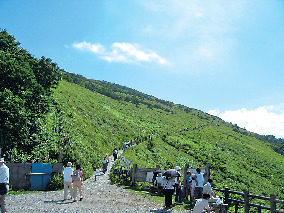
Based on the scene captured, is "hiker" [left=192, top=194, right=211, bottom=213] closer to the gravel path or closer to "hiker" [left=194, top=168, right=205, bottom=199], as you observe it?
the gravel path

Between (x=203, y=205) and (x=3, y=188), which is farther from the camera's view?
(x=3, y=188)

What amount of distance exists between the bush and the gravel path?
0.98 meters

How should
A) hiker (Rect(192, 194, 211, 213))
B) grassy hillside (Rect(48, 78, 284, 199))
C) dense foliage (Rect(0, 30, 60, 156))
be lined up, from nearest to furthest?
hiker (Rect(192, 194, 211, 213)) < dense foliage (Rect(0, 30, 60, 156)) < grassy hillside (Rect(48, 78, 284, 199))

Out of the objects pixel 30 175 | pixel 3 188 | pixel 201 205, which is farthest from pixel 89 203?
pixel 201 205

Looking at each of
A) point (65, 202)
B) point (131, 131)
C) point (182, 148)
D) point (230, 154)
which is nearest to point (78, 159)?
point (65, 202)

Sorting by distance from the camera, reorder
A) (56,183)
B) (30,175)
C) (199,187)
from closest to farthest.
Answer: (199,187)
(30,175)
(56,183)

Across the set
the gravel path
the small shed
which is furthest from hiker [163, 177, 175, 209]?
the small shed

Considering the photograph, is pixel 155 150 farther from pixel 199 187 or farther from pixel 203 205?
pixel 203 205

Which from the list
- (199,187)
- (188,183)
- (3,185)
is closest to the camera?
(3,185)

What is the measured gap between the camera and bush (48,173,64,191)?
18.2m

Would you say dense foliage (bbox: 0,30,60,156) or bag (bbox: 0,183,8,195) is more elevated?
dense foliage (bbox: 0,30,60,156)

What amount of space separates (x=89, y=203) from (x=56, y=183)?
554cm

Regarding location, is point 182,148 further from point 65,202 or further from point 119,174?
point 65,202

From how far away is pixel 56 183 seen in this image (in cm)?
1839
